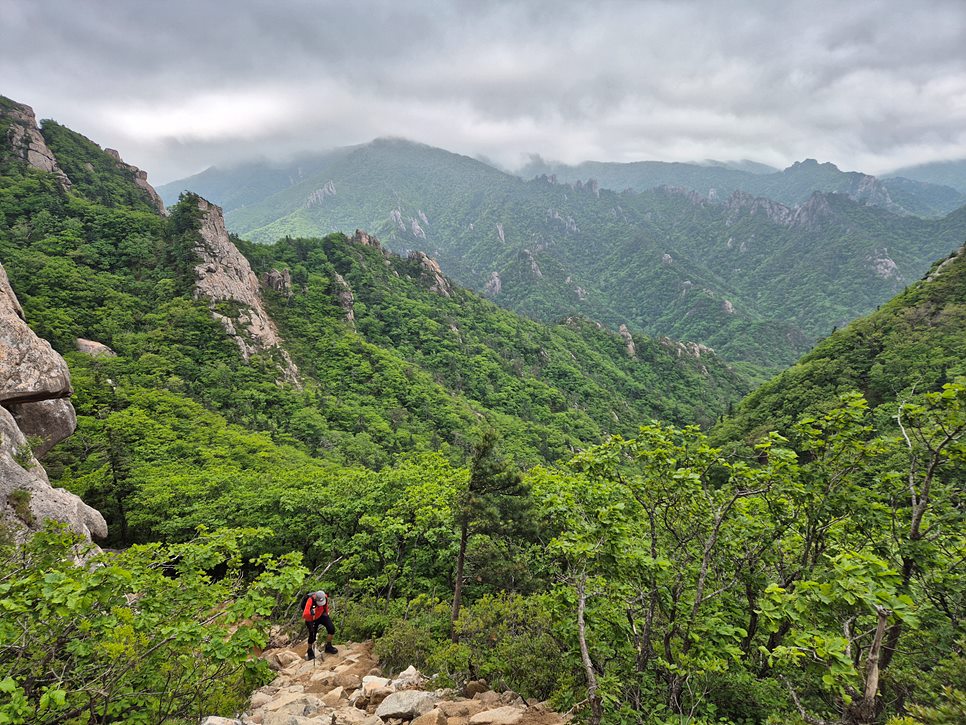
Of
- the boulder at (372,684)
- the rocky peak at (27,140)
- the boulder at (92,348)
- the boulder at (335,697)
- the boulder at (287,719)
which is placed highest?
the rocky peak at (27,140)

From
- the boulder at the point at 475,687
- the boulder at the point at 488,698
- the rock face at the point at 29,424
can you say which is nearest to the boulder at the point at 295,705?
the boulder at the point at 475,687

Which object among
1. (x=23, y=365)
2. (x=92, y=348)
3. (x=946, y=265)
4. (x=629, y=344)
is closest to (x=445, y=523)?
(x=23, y=365)

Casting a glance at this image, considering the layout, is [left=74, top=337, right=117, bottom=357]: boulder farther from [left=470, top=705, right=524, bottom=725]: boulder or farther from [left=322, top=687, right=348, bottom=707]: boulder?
[left=470, top=705, right=524, bottom=725]: boulder

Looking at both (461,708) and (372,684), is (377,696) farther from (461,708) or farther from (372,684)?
(461,708)

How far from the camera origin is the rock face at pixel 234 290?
51.7 m

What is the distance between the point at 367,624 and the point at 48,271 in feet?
173

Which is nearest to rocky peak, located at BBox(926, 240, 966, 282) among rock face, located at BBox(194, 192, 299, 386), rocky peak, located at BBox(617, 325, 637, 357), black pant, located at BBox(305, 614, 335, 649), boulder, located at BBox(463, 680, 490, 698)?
rocky peak, located at BBox(617, 325, 637, 357)

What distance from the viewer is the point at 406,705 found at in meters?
8.47

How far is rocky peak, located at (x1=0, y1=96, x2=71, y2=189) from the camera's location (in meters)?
63.0

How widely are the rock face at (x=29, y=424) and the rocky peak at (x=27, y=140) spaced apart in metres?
56.0

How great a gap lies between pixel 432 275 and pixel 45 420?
83.5 m

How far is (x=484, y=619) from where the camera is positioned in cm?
1212

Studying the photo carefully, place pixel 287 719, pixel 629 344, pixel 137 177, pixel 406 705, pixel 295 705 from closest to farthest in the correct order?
pixel 287 719, pixel 406 705, pixel 295 705, pixel 137 177, pixel 629 344

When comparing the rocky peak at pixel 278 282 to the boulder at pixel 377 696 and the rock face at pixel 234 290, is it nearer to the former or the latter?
the rock face at pixel 234 290
